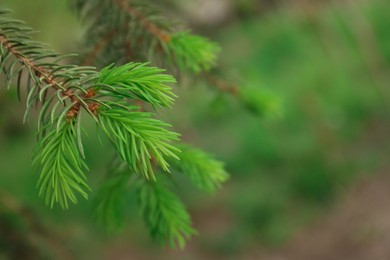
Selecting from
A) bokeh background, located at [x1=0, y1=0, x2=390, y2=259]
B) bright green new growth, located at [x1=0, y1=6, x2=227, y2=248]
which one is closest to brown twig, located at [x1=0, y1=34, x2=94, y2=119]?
bright green new growth, located at [x1=0, y1=6, x2=227, y2=248]

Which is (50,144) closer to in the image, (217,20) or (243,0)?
(243,0)

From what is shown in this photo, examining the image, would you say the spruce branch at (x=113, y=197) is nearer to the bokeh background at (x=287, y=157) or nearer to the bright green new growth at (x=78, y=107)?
the bright green new growth at (x=78, y=107)

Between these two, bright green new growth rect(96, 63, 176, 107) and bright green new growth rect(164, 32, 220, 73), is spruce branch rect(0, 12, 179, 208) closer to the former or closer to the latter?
bright green new growth rect(96, 63, 176, 107)

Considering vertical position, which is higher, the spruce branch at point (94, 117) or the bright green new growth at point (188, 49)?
the bright green new growth at point (188, 49)

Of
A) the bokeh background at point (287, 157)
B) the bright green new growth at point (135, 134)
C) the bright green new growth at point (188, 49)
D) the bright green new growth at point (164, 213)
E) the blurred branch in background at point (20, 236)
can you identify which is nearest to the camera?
the bright green new growth at point (135, 134)

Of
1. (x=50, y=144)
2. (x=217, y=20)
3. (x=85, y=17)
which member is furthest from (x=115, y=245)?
(x=217, y=20)

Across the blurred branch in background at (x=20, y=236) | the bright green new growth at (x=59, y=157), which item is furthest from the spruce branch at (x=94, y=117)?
the blurred branch in background at (x=20, y=236)
